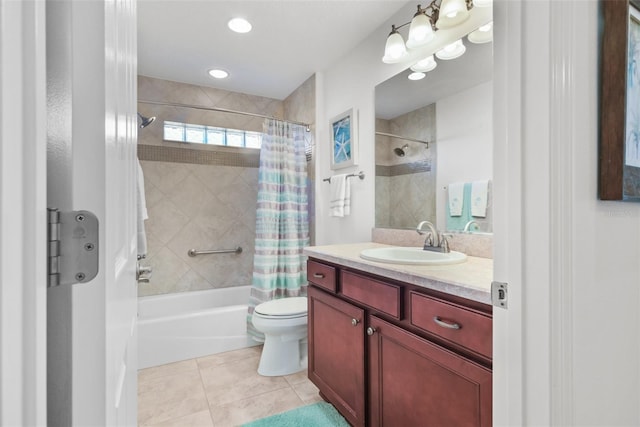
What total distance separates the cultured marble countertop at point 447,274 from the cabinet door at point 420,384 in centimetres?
21

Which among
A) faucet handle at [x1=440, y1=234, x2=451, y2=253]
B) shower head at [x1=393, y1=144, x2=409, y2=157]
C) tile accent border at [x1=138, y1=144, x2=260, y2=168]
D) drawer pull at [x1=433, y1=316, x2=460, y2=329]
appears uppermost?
tile accent border at [x1=138, y1=144, x2=260, y2=168]

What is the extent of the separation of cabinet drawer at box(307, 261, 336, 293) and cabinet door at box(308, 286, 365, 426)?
0.17 feet

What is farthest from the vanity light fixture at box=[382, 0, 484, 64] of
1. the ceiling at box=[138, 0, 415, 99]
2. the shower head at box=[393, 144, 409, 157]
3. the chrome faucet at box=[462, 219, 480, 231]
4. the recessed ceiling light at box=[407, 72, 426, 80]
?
the chrome faucet at box=[462, 219, 480, 231]

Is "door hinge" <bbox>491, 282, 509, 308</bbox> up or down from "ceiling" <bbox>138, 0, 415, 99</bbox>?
down

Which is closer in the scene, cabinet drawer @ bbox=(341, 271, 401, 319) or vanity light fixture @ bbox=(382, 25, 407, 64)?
cabinet drawer @ bbox=(341, 271, 401, 319)

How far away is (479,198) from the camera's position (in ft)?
5.13

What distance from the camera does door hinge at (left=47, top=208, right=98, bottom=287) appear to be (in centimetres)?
35

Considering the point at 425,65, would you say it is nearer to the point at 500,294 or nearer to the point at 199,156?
the point at 500,294

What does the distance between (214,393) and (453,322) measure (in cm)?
160

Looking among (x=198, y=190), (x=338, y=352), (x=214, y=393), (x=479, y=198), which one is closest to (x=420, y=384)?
(x=338, y=352)

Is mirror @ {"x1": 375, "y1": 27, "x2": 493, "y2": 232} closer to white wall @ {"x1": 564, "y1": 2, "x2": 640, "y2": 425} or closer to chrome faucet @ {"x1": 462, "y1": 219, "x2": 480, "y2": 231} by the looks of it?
chrome faucet @ {"x1": 462, "y1": 219, "x2": 480, "y2": 231}

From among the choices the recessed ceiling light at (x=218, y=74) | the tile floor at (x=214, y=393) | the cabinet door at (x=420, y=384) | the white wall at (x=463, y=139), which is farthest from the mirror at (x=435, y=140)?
the recessed ceiling light at (x=218, y=74)

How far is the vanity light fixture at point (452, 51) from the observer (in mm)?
1601

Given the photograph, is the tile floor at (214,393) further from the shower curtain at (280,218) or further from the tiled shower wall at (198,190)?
the tiled shower wall at (198,190)
